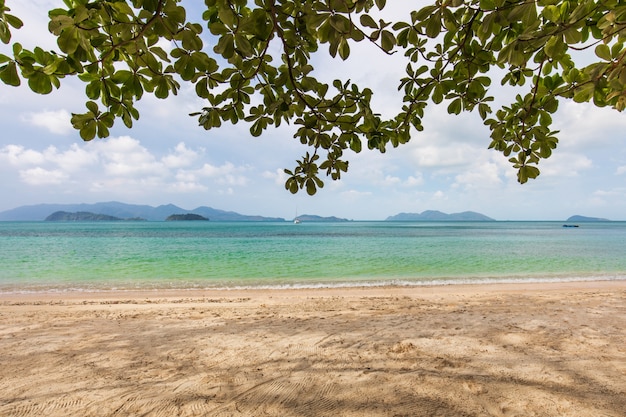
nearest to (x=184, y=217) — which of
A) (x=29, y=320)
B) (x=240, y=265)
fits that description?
(x=240, y=265)

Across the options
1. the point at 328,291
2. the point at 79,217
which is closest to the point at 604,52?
the point at 328,291

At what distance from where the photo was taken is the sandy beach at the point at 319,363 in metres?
2.99

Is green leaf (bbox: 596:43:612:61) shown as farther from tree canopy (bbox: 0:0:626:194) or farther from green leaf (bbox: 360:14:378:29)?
green leaf (bbox: 360:14:378:29)

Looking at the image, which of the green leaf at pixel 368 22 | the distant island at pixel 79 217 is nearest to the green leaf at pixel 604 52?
Result: the green leaf at pixel 368 22

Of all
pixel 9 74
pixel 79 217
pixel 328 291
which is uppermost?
pixel 9 74

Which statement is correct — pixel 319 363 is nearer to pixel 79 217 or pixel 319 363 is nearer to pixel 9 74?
pixel 9 74

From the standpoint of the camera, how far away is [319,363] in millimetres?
3895

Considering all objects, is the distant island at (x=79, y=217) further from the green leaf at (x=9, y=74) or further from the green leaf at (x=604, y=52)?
the green leaf at (x=604, y=52)

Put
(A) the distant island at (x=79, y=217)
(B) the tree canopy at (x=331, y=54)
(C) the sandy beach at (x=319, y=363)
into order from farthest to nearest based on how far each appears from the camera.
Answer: (A) the distant island at (x=79, y=217) → (C) the sandy beach at (x=319, y=363) → (B) the tree canopy at (x=331, y=54)

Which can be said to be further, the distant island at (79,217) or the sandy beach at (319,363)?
the distant island at (79,217)

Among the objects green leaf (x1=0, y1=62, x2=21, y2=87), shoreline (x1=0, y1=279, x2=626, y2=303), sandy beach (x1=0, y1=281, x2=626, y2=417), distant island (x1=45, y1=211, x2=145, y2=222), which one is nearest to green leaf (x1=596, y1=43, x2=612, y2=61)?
green leaf (x1=0, y1=62, x2=21, y2=87)

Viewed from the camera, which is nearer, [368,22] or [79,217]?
[368,22]

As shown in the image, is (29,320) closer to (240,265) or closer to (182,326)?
(182,326)

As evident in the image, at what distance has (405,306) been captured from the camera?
7.97 m
